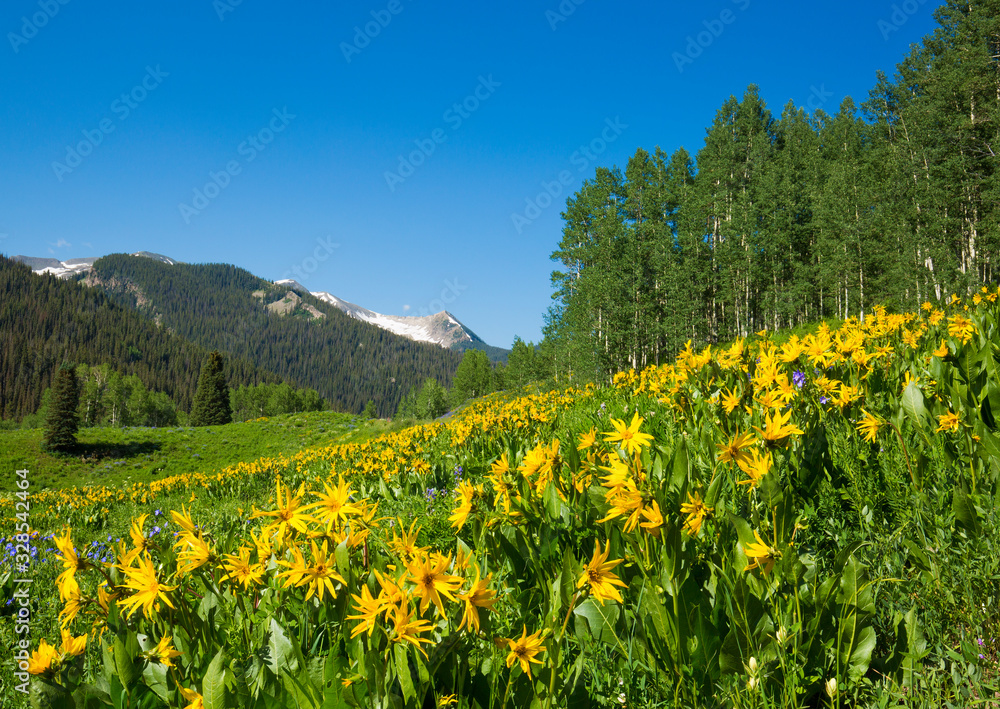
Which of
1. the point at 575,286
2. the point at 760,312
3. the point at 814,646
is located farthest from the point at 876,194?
the point at 814,646

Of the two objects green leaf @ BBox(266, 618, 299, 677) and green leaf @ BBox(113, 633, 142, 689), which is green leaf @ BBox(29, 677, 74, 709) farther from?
green leaf @ BBox(266, 618, 299, 677)

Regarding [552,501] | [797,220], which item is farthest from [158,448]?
[797,220]

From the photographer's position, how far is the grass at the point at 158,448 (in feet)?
81.3

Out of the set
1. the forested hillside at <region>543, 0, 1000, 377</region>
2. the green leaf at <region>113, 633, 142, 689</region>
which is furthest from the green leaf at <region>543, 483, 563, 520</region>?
the forested hillside at <region>543, 0, 1000, 377</region>

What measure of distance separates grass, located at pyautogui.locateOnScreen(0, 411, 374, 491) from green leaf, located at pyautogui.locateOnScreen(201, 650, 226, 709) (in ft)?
72.3

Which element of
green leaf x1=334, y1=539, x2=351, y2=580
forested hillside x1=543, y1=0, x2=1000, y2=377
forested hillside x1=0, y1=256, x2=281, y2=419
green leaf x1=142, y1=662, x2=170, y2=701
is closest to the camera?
green leaf x1=334, y1=539, x2=351, y2=580

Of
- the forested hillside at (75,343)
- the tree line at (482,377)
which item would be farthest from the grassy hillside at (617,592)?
the forested hillside at (75,343)

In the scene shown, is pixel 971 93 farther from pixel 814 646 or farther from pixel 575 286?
pixel 814 646

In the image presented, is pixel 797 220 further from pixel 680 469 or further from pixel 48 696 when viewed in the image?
pixel 48 696

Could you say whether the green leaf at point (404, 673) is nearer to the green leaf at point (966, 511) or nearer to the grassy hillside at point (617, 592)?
the grassy hillside at point (617, 592)

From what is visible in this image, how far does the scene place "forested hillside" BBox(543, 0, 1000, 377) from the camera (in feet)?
72.0

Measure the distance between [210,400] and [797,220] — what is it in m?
66.9

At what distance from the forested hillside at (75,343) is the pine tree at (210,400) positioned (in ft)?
256

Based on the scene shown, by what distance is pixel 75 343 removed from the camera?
466ft
